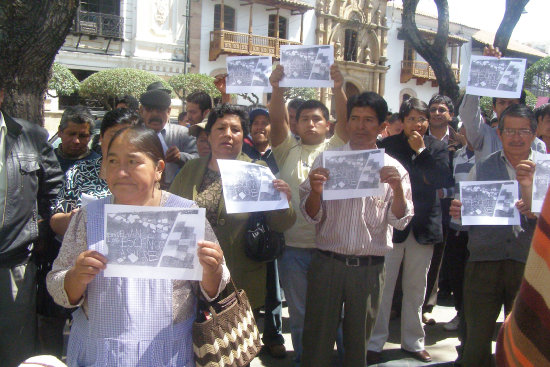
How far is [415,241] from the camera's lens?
3973 millimetres

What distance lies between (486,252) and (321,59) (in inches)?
68.7

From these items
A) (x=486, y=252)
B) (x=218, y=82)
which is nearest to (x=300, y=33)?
(x=218, y=82)

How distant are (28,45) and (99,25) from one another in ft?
67.2

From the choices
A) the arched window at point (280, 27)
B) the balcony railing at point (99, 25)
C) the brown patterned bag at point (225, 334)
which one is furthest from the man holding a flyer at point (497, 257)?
the arched window at point (280, 27)

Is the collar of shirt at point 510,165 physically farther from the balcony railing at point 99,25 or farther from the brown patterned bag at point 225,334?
the balcony railing at point 99,25

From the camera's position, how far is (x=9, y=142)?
2695 mm

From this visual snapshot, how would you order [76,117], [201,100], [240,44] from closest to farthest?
[76,117], [201,100], [240,44]

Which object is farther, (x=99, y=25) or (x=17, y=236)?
(x=99, y=25)

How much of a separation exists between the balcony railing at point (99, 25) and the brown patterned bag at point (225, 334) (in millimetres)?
21955

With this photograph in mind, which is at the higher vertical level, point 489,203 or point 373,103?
point 373,103

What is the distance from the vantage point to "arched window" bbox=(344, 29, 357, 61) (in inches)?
1254

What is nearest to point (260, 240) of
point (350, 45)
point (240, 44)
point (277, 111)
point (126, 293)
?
point (126, 293)

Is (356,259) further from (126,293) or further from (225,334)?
(126,293)

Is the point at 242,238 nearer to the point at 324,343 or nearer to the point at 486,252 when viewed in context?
the point at 324,343
